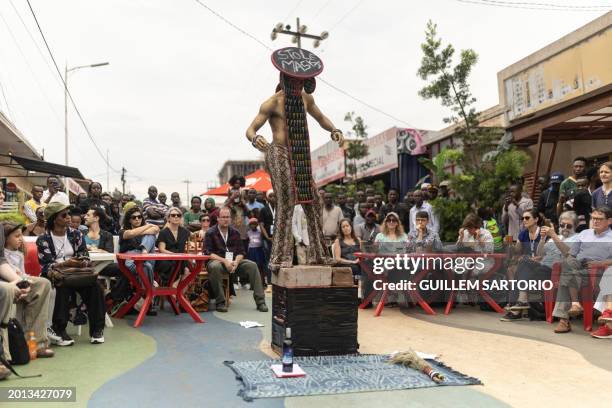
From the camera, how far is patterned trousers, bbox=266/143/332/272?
5.03 metres

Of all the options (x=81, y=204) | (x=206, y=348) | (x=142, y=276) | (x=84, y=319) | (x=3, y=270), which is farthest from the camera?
(x=81, y=204)

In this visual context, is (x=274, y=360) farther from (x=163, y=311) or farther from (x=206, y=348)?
(x=163, y=311)

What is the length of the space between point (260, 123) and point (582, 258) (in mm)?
3696

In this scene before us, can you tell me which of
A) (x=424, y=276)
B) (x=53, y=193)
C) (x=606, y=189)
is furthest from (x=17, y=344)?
(x=606, y=189)

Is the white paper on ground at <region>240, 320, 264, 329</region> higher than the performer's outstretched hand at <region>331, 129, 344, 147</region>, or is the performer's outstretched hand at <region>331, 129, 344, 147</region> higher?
the performer's outstretched hand at <region>331, 129, 344, 147</region>

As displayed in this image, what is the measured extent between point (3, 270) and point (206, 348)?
1.82 meters

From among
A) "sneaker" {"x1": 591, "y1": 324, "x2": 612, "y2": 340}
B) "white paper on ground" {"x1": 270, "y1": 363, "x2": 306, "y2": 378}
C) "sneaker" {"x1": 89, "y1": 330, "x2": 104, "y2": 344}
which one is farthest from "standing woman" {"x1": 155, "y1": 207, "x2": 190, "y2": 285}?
"sneaker" {"x1": 591, "y1": 324, "x2": 612, "y2": 340}

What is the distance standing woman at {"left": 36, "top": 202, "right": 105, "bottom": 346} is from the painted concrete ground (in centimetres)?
22

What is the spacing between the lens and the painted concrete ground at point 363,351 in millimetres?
3502

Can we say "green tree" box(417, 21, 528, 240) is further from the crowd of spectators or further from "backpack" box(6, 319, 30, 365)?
"backpack" box(6, 319, 30, 365)

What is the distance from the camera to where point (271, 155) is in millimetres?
5062

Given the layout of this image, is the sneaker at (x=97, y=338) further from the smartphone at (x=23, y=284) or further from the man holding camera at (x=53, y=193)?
the man holding camera at (x=53, y=193)

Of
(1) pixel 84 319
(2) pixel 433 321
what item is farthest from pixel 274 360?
(2) pixel 433 321

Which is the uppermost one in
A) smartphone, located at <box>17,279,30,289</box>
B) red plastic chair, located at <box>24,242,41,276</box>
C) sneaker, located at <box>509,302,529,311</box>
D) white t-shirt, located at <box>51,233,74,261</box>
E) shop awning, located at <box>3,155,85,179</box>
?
shop awning, located at <box>3,155,85,179</box>
